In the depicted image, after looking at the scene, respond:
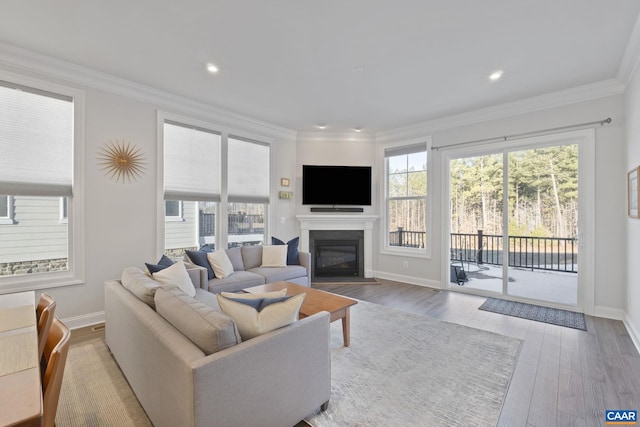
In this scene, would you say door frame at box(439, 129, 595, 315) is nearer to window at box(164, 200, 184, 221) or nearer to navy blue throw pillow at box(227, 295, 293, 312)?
navy blue throw pillow at box(227, 295, 293, 312)

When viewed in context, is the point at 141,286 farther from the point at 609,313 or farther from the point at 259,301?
the point at 609,313

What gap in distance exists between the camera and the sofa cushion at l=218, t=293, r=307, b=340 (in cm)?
158

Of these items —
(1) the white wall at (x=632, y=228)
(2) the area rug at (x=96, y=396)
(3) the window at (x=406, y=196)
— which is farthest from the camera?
(3) the window at (x=406, y=196)

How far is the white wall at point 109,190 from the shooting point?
3.16 m

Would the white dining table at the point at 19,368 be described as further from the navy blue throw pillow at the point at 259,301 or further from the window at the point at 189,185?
the window at the point at 189,185

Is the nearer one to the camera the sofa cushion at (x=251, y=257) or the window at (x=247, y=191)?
the sofa cushion at (x=251, y=257)

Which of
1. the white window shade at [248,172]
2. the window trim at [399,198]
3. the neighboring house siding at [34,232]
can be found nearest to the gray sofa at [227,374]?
the neighboring house siding at [34,232]

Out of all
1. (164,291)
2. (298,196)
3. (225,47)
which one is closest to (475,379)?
(164,291)

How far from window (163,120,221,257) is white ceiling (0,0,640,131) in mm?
630

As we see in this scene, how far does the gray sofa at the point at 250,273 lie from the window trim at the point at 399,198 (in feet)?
6.07

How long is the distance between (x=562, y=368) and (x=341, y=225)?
3751 millimetres

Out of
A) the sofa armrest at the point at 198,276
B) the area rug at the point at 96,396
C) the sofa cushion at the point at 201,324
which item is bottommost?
the area rug at the point at 96,396

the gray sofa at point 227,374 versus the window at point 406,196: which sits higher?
the window at point 406,196

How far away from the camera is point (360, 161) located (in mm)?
5738
